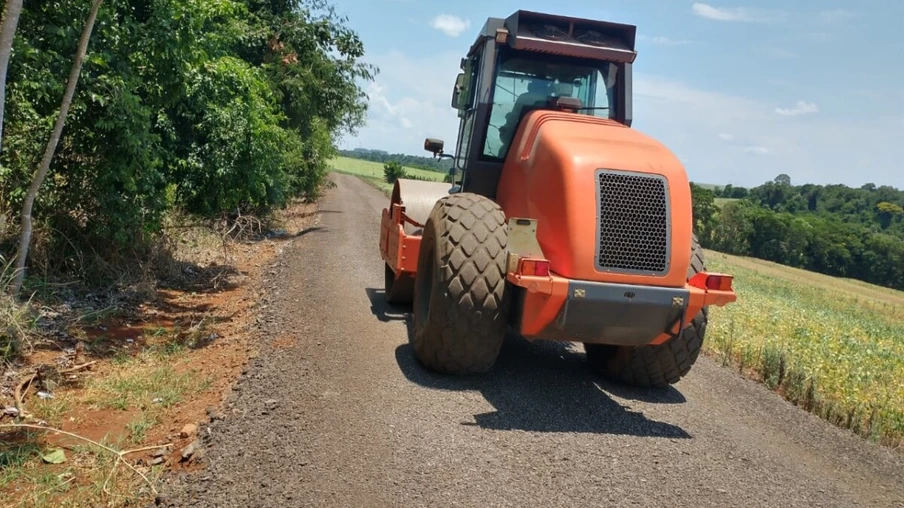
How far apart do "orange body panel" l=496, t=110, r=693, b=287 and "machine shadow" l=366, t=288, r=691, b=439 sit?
3.53ft

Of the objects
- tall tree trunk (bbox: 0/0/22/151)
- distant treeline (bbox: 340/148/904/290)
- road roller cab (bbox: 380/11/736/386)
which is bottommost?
distant treeline (bbox: 340/148/904/290)

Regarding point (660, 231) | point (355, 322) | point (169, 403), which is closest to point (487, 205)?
point (660, 231)

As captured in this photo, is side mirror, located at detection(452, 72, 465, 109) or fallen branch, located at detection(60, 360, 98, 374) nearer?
fallen branch, located at detection(60, 360, 98, 374)

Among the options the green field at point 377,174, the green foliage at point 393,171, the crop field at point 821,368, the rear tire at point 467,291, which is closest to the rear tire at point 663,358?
the rear tire at point 467,291

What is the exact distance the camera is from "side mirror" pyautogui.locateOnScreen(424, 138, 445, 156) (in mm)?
7953

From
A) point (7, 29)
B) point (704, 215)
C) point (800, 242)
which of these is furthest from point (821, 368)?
point (800, 242)

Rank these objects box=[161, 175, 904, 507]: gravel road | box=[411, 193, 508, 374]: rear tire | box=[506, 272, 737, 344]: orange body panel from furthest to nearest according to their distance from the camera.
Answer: box=[411, 193, 508, 374]: rear tire, box=[506, 272, 737, 344]: orange body panel, box=[161, 175, 904, 507]: gravel road

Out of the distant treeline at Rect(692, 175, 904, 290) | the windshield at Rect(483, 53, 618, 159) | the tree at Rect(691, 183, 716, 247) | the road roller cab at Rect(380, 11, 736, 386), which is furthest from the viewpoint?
the distant treeline at Rect(692, 175, 904, 290)

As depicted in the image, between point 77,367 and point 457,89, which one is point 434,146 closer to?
point 457,89

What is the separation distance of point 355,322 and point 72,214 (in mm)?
4071

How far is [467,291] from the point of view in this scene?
519 cm

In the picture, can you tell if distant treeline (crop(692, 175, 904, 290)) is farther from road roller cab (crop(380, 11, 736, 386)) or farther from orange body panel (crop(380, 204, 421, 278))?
road roller cab (crop(380, 11, 736, 386))

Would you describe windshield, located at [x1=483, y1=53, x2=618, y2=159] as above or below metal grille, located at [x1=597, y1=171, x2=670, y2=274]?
above

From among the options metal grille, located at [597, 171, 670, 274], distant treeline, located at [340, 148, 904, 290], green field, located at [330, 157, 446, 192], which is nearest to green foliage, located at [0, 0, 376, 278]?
metal grille, located at [597, 171, 670, 274]
